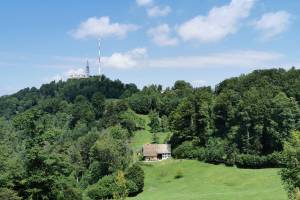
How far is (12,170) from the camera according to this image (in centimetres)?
4456

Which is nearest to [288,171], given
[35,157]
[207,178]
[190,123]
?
[35,157]

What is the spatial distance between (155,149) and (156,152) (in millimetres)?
1030

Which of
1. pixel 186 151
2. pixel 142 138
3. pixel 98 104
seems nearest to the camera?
pixel 186 151

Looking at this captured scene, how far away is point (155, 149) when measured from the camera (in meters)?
103

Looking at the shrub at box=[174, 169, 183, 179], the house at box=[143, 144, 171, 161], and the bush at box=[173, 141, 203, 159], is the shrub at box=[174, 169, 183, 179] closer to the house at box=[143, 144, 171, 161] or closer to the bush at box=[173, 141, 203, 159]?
the bush at box=[173, 141, 203, 159]

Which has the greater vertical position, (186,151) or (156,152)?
(186,151)

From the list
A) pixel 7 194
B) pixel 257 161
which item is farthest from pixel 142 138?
pixel 7 194

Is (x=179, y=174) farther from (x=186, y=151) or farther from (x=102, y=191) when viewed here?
(x=102, y=191)

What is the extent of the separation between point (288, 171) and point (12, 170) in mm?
23172

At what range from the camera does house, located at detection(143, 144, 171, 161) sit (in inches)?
4046

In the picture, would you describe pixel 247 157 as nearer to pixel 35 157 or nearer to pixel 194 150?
pixel 194 150

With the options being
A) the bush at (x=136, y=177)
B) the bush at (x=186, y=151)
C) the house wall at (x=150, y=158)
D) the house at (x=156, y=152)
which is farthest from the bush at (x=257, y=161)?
the house wall at (x=150, y=158)

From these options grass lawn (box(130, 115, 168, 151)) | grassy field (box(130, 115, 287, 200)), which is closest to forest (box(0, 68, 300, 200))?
grass lawn (box(130, 115, 168, 151))

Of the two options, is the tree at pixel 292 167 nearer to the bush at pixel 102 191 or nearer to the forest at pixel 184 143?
the forest at pixel 184 143
